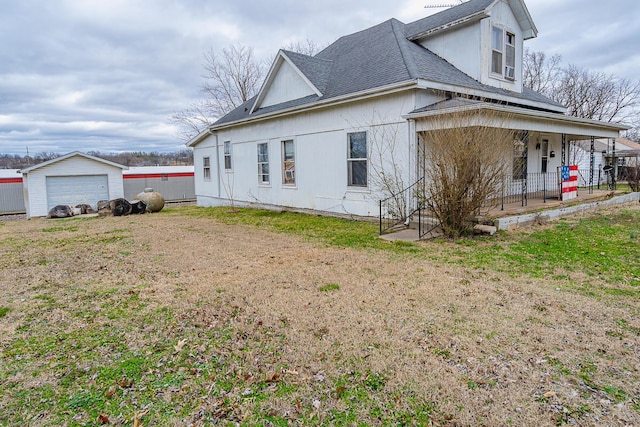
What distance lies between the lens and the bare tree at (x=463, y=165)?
24.2ft

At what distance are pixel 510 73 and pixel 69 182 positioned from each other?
23521 mm

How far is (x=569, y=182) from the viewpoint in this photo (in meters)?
11.7

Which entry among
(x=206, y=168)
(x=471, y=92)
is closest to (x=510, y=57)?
(x=471, y=92)

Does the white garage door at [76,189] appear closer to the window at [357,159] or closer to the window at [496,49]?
the window at [357,159]

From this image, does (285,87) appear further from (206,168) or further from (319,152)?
(206,168)

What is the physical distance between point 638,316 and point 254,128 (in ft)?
45.7

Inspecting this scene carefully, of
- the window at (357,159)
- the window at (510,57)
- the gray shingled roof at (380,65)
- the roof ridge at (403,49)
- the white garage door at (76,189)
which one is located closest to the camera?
the roof ridge at (403,49)

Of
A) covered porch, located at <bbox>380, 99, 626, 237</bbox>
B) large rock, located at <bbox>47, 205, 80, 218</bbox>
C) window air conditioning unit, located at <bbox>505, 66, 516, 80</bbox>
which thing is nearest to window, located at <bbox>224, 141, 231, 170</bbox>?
large rock, located at <bbox>47, 205, 80, 218</bbox>

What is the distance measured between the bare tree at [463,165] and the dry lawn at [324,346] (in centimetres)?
204

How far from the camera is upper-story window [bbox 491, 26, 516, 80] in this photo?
38.2 ft

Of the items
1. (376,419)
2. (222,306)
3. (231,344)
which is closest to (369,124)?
(222,306)

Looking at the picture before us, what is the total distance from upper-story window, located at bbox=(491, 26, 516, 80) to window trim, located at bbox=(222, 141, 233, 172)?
11280mm

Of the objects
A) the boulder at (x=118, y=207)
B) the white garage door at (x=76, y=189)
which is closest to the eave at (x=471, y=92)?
the boulder at (x=118, y=207)

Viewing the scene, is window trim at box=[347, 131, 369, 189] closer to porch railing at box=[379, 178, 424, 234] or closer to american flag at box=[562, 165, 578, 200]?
porch railing at box=[379, 178, 424, 234]
